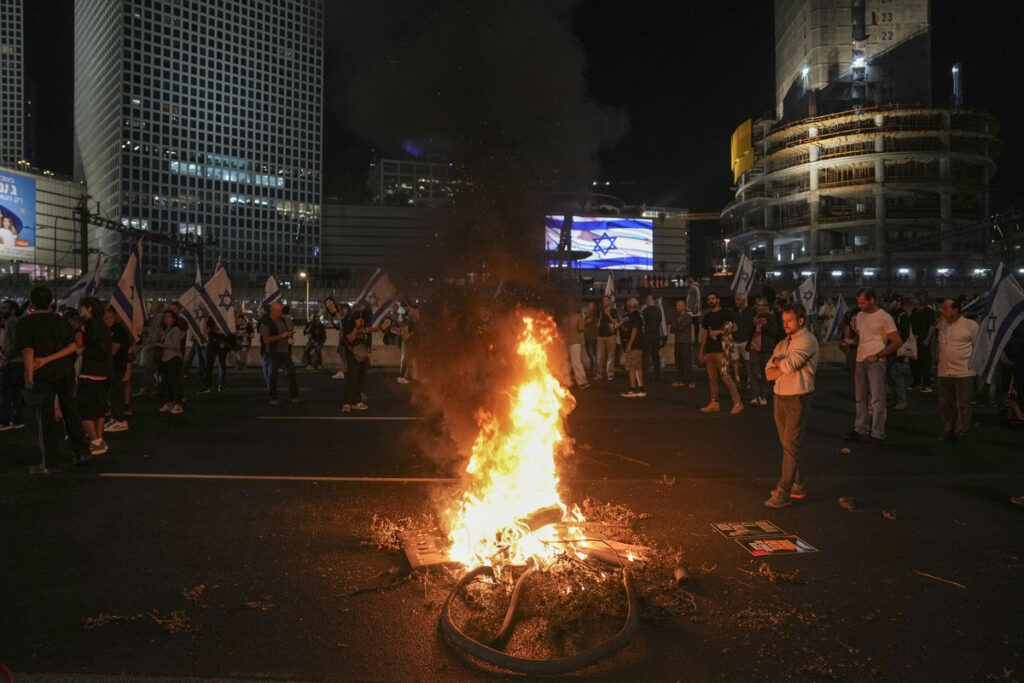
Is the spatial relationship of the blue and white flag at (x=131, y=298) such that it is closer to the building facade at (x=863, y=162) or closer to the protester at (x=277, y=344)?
the protester at (x=277, y=344)

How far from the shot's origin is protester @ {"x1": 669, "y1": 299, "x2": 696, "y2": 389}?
44.4 ft

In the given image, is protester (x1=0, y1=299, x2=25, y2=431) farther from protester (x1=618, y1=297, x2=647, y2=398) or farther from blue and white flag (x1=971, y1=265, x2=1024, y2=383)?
blue and white flag (x1=971, y1=265, x2=1024, y2=383)

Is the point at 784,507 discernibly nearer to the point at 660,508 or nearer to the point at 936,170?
the point at 660,508

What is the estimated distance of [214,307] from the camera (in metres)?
13.3

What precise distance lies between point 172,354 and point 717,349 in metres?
8.92

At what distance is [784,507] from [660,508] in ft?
3.46

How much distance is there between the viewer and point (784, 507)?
18.6 ft

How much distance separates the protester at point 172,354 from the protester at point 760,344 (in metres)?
9.52

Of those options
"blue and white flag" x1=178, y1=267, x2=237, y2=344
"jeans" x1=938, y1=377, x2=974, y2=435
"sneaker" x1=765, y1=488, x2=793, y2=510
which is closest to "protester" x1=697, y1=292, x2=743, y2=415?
"jeans" x1=938, y1=377, x2=974, y2=435

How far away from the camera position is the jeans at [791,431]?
5672mm

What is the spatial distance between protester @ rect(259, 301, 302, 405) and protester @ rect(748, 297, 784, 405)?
7.92 m

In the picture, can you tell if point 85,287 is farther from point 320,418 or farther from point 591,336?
point 591,336

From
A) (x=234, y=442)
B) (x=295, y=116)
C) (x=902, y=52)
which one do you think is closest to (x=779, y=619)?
(x=234, y=442)

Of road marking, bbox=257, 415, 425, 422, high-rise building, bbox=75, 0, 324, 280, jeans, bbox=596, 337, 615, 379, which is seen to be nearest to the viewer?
road marking, bbox=257, 415, 425, 422
